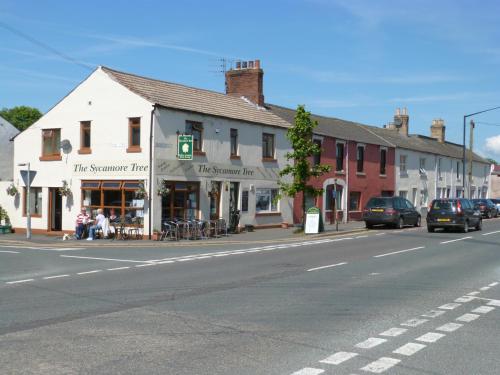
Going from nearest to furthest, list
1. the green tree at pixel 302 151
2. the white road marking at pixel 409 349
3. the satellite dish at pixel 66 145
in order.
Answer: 1. the white road marking at pixel 409 349
2. the green tree at pixel 302 151
3. the satellite dish at pixel 66 145

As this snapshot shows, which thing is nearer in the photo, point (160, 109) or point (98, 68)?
point (160, 109)

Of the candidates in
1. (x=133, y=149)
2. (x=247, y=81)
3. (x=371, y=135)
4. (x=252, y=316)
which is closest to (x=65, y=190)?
(x=133, y=149)

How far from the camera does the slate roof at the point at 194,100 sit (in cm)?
2765

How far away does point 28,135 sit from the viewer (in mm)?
31625

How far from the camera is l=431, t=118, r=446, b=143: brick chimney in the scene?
2414 inches

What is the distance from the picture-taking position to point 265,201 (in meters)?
33.0

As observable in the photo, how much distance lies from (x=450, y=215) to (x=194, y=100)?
1358 centimetres

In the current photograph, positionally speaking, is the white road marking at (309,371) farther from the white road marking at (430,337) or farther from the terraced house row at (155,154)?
the terraced house row at (155,154)

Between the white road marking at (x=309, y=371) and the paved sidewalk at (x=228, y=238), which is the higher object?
the white road marking at (x=309, y=371)

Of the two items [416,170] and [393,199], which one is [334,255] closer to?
[393,199]

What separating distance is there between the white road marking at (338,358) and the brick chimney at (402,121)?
49805 millimetres

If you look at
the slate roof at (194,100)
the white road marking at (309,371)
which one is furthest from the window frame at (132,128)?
the white road marking at (309,371)

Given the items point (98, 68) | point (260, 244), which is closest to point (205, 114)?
point (98, 68)

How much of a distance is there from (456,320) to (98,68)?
75.5ft
